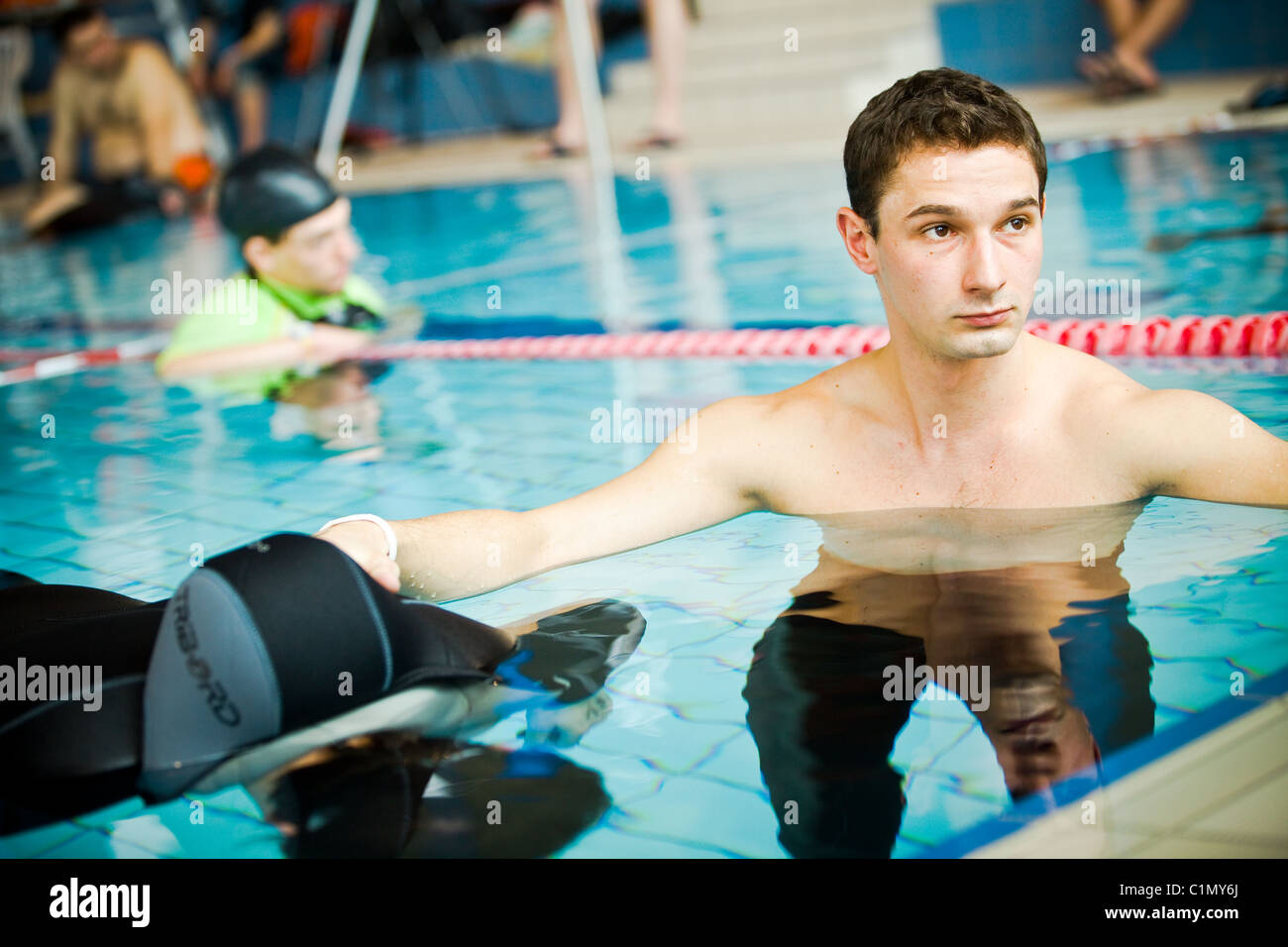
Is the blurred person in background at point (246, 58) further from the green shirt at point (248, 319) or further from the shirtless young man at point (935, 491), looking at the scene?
the shirtless young man at point (935, 491)

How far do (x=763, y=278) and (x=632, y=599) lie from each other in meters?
3.32

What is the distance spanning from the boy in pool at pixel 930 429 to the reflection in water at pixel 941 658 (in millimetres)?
21

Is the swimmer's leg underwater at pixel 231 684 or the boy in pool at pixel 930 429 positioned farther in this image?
the boy in pool at pixel 930 429

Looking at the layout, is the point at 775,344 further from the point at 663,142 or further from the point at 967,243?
the point at 663,142

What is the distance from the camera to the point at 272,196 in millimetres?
4574

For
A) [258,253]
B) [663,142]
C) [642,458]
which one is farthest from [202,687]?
[663,142]

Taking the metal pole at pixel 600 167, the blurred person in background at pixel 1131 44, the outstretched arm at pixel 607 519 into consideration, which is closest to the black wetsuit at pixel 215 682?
the outstretched arm at pixel 607 519

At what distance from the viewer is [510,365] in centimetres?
473

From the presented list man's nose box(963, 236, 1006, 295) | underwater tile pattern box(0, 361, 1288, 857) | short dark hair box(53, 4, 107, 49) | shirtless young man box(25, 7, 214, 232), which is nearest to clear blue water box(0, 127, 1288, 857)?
underwater tile pattern box(0, 361, 1288, 857)

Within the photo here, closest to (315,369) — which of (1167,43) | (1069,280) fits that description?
(1069,280)

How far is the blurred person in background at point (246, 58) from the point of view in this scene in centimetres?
1196

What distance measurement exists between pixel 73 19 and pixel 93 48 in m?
0.27

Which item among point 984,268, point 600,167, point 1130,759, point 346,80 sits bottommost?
point 1130,759

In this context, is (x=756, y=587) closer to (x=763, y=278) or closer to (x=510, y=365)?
(x=510, y=365)
